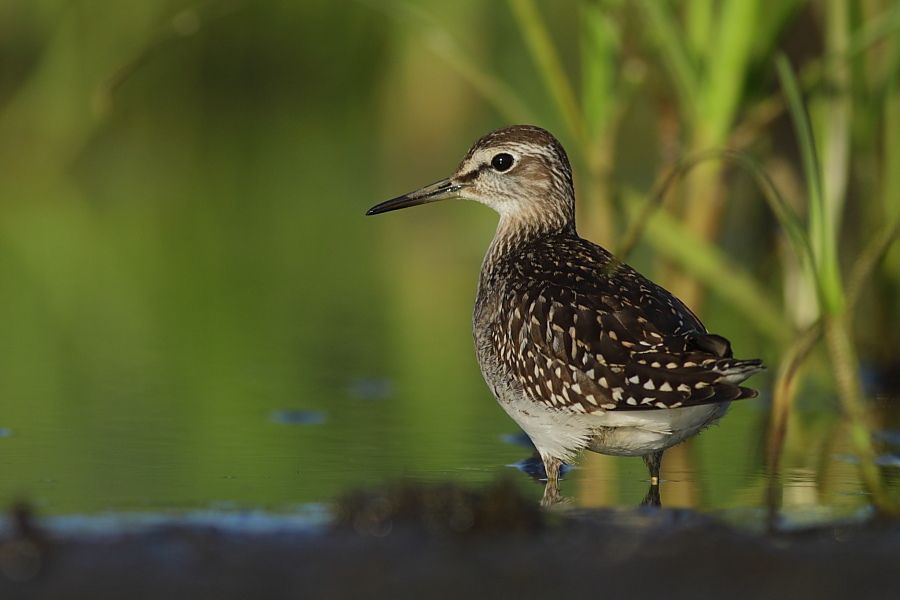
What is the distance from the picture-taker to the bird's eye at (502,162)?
766cm

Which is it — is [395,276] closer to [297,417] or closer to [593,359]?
[297,417]

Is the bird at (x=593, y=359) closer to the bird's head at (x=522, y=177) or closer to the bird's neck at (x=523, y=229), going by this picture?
the bird's neck at (x=523, y=229)

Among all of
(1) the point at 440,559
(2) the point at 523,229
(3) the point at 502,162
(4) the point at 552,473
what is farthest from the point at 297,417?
(1) the point at 440,559

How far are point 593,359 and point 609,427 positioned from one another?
29 centimetres

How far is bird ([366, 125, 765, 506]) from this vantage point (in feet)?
19.0

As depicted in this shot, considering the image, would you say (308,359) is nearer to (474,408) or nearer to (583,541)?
(474,408)

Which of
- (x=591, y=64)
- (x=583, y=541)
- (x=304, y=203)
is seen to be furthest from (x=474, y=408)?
(x=304, y=203)

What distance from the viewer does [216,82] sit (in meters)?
22.0

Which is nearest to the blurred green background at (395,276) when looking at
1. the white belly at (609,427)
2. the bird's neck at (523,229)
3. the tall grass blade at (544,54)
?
the tall grass blade at (544,54)

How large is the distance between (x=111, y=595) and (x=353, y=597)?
62cm

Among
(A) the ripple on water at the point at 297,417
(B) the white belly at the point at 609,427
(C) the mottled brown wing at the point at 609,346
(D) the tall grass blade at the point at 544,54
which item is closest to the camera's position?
(C) the mottled brown wing at the point at 609,346

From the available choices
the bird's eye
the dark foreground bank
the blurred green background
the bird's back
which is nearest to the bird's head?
the bird's eye

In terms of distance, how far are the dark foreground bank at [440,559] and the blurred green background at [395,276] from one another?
3.76 ft

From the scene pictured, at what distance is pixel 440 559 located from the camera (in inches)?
175
